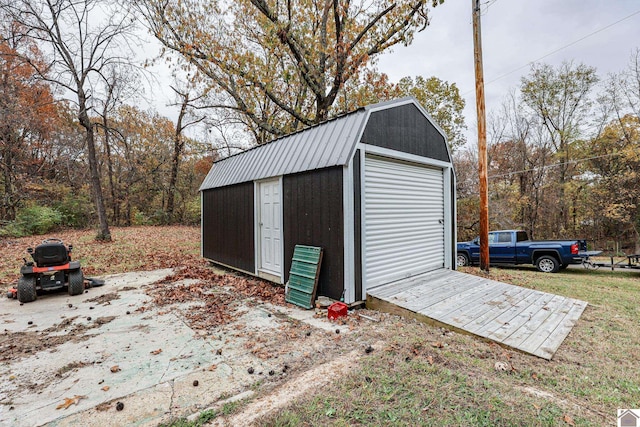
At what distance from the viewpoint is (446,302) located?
→ 160 inches

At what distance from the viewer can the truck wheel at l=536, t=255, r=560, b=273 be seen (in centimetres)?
832

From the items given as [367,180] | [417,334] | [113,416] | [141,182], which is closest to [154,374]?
[113,416]

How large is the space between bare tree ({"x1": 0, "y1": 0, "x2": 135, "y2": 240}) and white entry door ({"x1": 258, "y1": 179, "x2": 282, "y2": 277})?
8.40 meters

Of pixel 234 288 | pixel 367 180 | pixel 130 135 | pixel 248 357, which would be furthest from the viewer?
pixel 130 135

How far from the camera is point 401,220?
509cm

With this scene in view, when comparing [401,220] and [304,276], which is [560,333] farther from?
[304,276]

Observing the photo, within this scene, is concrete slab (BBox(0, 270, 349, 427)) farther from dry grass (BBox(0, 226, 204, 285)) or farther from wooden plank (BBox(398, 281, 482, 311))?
dry grass (BBox(0, 226, 204, 285))

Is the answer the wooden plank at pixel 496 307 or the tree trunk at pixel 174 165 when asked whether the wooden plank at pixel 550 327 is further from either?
the tree trunk at pixel 174 165

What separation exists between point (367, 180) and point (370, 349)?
2.49 meters

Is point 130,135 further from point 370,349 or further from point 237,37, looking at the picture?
point 370,349

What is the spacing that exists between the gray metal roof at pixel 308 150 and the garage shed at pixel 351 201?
21 mm

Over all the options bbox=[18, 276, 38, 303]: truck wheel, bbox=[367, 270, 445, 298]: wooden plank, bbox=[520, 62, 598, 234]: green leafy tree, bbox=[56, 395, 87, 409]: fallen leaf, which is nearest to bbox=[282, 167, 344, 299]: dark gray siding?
bbox=[367, 270, 445, 298]: wooden plank

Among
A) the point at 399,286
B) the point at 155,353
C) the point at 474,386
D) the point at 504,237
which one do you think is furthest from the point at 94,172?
the point at 504,237

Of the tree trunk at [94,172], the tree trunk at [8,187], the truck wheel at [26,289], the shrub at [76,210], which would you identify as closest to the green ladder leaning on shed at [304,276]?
the truck wheel at [26,289]
